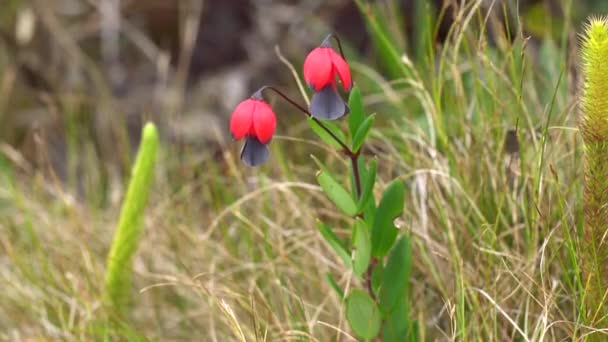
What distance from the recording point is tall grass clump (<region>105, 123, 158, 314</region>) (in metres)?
2.12

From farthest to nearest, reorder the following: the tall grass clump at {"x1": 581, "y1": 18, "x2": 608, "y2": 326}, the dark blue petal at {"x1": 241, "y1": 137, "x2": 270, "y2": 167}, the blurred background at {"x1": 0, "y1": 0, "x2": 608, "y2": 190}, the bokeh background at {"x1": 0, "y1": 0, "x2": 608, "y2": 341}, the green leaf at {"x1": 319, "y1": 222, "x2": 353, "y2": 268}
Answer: the blurred background at {"x1": 0, "y1": 0, "x2": 608, "y2": 190}, the bokeh background at {"x1": 0, "y1": 0, "x2": 608, "y2": 341}, the green leaf at {"x1": 319, "y1": 222, "x2": 353, "y2": 268}, the dark blue petal at {"x1": 241, "y1": 137, "x2": 270, "y2": 167}, the tall grass clump at {"x1": 581, "y1": 18, "x2": 608, "y2": 326}

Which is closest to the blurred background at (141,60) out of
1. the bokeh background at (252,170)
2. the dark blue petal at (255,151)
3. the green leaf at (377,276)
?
the bokeh background at (252,170)

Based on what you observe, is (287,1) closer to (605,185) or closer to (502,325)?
(502,325)

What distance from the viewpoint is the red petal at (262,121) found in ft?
4.70

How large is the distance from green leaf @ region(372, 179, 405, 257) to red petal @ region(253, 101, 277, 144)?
257 millimetres

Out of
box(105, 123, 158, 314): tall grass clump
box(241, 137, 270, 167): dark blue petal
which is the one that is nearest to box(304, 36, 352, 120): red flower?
box(241, 137, 270, 167): dark blue petal

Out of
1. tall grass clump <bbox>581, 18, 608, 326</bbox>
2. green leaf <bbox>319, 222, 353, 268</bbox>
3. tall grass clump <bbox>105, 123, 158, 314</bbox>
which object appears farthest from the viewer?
tall grass clump <bbox>105, 123, 158, 314</bbox>

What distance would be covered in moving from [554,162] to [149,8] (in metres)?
2.44

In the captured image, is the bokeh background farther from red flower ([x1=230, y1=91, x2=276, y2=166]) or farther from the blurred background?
red flower ([x1=230, y1=91, x2=276, y2=166])

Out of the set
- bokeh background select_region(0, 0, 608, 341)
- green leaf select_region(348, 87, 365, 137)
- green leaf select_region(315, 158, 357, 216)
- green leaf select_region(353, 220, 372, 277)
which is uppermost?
green leaf select_region(348, 87, 365, 137)

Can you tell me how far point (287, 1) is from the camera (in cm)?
377

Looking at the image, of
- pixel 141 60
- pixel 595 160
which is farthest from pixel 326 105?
pixel 141 60

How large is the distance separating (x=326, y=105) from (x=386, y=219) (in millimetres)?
275

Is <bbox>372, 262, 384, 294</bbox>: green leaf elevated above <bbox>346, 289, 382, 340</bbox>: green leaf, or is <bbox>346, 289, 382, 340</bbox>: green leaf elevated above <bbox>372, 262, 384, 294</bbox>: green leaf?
<bbox>372, 262, 384, 294</bbox>: green leaf
